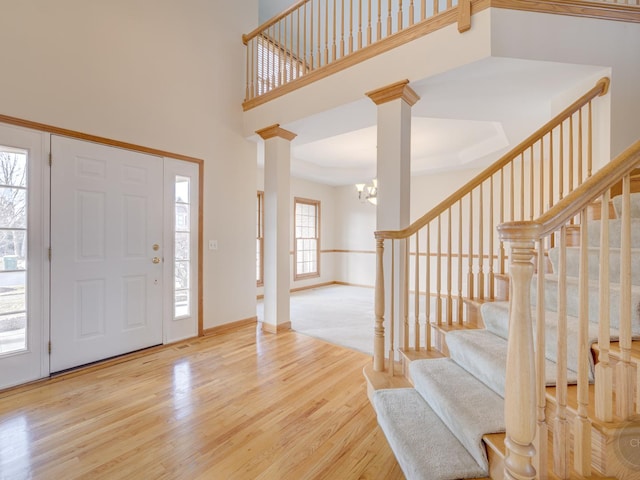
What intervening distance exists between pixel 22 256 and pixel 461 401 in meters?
3.12

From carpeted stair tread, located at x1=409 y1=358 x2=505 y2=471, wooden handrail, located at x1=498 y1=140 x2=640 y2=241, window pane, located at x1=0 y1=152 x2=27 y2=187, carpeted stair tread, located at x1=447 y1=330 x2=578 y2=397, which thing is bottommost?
carpeted stair tread, located at x1=409 y1=358 x2=505 y2=471

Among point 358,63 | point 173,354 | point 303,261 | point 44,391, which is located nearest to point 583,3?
point 358,63

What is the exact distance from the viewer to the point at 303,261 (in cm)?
694

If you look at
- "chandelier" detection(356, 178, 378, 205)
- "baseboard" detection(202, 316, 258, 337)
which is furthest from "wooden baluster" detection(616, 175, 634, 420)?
"baseboard" detection(202, 316, 258, 337)

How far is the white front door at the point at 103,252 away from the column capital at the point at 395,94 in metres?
2.22

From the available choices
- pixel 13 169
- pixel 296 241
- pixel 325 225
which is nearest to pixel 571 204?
pixel 13 169

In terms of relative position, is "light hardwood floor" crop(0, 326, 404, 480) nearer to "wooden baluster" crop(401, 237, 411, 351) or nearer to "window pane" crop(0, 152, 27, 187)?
"wooden baluster" crop(401, 237, 411, 351)

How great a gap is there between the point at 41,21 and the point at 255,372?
10.8 ft

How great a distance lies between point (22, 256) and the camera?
7.47 feet

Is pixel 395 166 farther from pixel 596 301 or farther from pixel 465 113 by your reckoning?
pixel 596 301

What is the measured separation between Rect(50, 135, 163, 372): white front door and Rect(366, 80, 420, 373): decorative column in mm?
2229

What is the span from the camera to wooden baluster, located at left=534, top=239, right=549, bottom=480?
91cm

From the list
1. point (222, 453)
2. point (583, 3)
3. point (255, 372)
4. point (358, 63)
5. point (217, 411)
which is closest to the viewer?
point (222, 453)

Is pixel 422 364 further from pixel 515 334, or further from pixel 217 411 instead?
pixel 217 411
